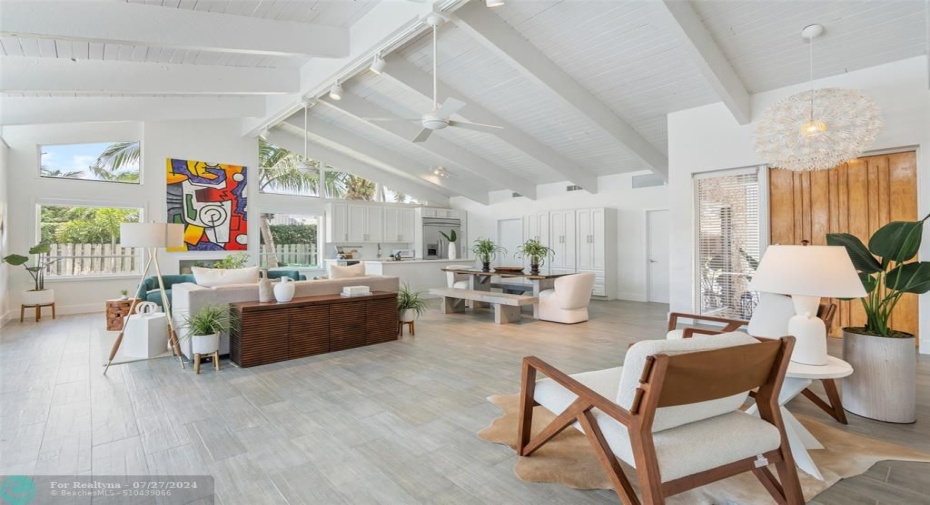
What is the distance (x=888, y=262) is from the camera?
2.65 meters

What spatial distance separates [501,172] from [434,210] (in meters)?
2.28

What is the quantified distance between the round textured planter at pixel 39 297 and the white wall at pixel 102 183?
0.26 metres

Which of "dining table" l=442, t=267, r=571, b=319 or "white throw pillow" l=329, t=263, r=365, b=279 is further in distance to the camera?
"dining table" l=442, t=267, r=571, b=319

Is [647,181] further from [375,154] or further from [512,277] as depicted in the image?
[375,154]

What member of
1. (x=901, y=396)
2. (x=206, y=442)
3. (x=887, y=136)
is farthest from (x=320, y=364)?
(x=887, y=136)

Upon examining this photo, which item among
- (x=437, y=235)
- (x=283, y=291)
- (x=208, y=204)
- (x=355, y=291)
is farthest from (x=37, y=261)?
(x=437, y=235)

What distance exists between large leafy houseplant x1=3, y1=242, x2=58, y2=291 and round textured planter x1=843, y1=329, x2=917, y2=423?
9260 millimetres

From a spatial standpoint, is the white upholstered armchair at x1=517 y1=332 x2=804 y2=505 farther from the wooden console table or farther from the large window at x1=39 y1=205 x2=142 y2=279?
the large window at x1=39 y1=205 x2=142 y2=279

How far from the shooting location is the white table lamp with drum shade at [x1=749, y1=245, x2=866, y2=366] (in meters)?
2.11

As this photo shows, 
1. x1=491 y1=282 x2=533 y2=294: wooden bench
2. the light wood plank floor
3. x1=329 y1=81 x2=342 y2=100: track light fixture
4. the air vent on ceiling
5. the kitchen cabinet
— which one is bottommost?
the light wood plank floor

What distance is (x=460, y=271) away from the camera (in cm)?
705

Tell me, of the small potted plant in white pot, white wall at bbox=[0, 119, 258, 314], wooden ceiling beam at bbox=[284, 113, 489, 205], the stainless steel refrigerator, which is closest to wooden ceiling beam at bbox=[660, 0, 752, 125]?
the small potted plant in white pot

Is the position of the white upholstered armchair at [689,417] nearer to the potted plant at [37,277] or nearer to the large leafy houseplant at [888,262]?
the large leafy houseplant at [888,262]

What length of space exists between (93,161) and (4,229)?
157cm
